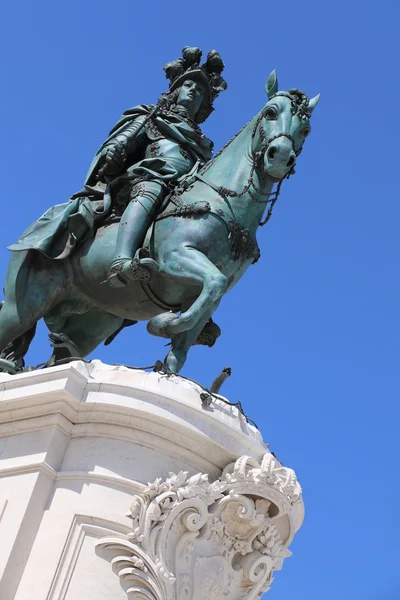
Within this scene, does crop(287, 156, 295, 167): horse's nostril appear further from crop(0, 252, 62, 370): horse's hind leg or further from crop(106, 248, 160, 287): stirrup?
crop(0, 252, 62, 370): horse's hind leg

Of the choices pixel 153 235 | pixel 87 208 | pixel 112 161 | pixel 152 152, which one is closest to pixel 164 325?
pixel 153 235

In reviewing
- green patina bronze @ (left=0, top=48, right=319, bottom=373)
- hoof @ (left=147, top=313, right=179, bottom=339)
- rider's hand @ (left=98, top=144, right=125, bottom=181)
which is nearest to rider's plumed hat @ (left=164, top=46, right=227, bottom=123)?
green patina bronze @ (left=0, top=48, right=319, bottom=373)

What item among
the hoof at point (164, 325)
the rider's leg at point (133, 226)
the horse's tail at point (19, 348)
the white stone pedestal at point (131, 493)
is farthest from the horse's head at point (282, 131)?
the horse's tail at point (19, 348)

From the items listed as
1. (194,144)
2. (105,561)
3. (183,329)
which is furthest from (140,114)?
(105,561)

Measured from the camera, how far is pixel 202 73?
1160 cm

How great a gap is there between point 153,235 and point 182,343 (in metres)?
1.14

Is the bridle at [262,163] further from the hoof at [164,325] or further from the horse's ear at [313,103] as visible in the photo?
the hoof at [164,325]

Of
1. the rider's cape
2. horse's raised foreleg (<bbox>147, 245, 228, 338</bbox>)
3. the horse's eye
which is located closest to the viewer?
horse's raised foreleg (<bbox>147, 245, 228, 338</bbox>)

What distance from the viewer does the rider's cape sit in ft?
33.6

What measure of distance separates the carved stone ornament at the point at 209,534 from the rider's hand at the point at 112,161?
382 centimetres

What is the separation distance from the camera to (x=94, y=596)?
7.30 meters

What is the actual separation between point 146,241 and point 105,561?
11.2 feet

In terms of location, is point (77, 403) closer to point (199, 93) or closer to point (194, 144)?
point (194, 144)

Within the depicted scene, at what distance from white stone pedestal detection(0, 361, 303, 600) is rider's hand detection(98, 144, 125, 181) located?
9.24 ft
